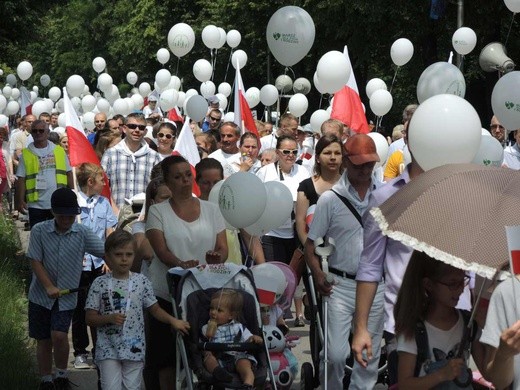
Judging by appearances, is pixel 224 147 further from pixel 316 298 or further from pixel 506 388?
pixel 506 388

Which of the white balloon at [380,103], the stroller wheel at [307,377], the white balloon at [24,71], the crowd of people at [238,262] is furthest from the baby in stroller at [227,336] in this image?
the white balloon at [24,71]

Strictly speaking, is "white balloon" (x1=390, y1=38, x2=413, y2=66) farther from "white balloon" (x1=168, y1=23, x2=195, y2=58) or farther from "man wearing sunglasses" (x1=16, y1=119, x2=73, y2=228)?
"man wearing sunglasses" (x1=16, y1=119, x2=73, y2=228)

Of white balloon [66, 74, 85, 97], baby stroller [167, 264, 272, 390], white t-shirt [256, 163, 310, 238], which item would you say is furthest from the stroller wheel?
white balloon [66, 74, 85, 97]

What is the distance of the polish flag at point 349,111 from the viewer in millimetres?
15383

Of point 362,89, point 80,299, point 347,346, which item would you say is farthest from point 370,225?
point 362,89

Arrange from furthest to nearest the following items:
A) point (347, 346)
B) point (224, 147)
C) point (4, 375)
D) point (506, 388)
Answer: point (224, 147)
point (4, 375)
point (347, 346)
point (506, 388)

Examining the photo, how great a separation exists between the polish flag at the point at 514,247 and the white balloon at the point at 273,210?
525cm

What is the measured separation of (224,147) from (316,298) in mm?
→ 5011

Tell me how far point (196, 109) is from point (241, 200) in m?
12.5

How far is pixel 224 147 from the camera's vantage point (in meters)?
14.1

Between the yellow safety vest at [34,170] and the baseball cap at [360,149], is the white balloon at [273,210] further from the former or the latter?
the yellow safety vest at [34,170]

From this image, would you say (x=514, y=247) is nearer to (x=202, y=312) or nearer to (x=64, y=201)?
(x=202, y=312)

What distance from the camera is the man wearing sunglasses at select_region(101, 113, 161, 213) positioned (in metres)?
13.2

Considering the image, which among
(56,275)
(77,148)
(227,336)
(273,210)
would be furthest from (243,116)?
(227,336)
